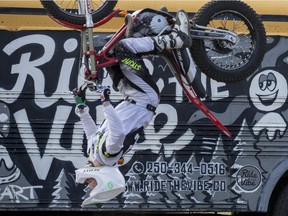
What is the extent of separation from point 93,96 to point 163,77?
0.83 meters

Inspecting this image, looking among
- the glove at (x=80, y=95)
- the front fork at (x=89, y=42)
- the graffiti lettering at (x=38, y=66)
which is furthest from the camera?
the graffiti lettering at (x=38, y=66)

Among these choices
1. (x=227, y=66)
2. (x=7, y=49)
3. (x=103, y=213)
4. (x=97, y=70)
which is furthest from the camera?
(x=103, y=213)

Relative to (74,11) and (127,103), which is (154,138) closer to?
(127,103)

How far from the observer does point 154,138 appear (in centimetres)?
1160

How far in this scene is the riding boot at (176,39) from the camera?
29.2 ft

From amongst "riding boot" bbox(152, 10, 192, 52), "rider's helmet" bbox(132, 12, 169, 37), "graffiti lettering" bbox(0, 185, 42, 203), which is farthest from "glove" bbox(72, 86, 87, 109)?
"graffiti lettering" bbox(0, 185, 42, 203)

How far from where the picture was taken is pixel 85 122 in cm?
945

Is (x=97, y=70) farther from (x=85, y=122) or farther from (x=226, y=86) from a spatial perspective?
(x=226, y=86)

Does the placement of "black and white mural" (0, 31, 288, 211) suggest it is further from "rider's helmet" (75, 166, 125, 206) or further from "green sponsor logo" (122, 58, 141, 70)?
"green sponsor logo" (122, 58, 141, 70)

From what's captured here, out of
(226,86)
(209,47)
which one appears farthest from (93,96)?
(209,47)

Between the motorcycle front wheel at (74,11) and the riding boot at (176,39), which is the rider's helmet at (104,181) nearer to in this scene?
the riding boot at (176,39)

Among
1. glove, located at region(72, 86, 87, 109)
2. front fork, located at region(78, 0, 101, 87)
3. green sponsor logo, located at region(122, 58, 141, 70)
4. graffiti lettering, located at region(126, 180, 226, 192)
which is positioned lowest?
graffiti lettering, located at region(126, 180, 226, 192)

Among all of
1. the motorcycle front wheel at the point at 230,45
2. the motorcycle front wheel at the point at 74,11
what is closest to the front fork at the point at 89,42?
the motorcycle front wheel at the point at 74,11

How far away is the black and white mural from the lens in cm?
1143
